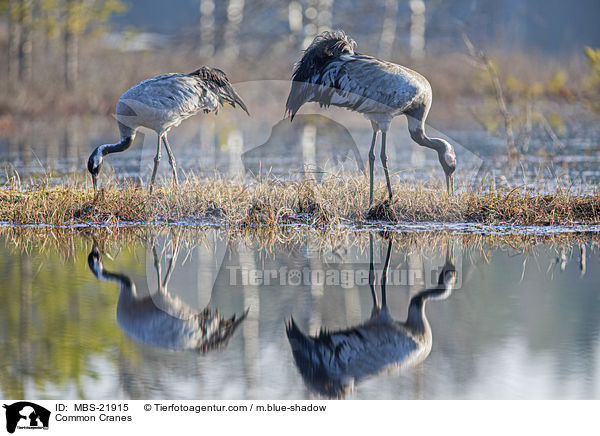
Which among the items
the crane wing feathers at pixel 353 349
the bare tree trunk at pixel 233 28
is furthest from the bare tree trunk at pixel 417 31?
the crane wing feathers at pixel 353 349

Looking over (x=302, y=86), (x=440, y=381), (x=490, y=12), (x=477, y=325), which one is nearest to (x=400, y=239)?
(x=302, y=86)

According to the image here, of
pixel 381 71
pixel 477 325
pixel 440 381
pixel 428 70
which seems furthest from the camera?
pixel 428 70

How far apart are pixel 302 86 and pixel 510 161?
19.5 feet

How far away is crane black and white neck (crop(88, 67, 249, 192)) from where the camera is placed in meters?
9.50

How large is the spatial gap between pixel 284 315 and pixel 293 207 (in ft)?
11.1

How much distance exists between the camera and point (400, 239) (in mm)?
8125

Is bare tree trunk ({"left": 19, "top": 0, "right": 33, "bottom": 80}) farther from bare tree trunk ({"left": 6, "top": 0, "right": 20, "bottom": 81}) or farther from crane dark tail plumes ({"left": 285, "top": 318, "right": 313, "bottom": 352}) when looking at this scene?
crane dark tail plumes ({"left": 285, "top": 318, "right": 313, "bottom": 352})

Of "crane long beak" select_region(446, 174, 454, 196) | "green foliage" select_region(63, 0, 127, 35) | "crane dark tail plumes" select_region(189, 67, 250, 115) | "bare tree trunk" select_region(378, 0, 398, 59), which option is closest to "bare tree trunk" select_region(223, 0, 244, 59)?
"green foliage" select_region(63, 0, 127, 35)

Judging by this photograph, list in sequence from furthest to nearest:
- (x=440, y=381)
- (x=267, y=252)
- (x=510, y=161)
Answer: (x=510, y=161) → (x=267, y=252) → (x=440, y=381)

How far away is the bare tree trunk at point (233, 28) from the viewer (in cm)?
2777

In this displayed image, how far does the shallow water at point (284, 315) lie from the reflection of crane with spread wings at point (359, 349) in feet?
0.05

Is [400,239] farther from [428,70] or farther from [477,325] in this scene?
[428,70]
